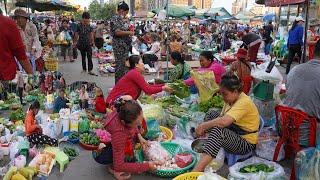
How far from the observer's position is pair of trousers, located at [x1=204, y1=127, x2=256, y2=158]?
143 inches

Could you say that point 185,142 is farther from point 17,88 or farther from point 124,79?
point 17,88

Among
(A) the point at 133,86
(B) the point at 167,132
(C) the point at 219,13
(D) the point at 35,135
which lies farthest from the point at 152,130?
(C) the point at 219,13

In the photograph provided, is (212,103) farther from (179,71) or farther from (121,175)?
(121,175)

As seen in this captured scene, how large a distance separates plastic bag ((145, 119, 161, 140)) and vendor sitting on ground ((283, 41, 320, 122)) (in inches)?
71.3

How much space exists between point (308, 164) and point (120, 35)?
4493 mm

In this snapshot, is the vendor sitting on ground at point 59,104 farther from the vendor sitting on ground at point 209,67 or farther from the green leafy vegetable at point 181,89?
the vendor sitting on ground at point 209,67

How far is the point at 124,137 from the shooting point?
371 centimetres

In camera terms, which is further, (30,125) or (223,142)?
(30,125)

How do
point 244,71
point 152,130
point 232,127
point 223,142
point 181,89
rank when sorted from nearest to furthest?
point 223,142
point 232,127
point 152,130
point 244,71
point 181,89

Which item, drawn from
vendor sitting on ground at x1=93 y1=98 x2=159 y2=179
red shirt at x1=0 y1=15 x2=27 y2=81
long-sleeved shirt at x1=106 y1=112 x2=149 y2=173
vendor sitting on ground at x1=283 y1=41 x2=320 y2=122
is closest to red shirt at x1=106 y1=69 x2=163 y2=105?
vendor sitting on ground at x1=93 y1=98 x2=159 y2=179

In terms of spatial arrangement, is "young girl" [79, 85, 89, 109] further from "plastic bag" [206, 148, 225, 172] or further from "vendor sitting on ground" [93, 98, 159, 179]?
"plastic bag" [206, 148, 225, 172]

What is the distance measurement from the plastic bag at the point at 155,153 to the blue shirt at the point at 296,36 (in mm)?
8237

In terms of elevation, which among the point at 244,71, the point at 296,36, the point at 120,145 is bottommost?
the point at 120,145

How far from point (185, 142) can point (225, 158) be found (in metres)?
0.79
